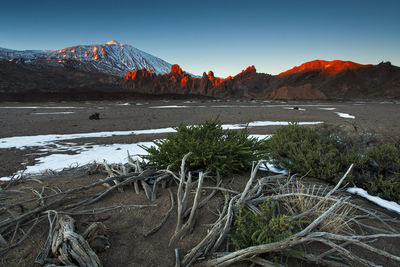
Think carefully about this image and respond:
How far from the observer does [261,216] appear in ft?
5.89

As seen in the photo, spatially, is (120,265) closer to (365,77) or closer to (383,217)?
(383,217)

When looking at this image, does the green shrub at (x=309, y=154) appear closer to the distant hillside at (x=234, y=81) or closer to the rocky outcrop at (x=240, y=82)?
the rocky outcrop at (x=240, y=82)

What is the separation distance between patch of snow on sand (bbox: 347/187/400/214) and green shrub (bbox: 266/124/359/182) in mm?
262

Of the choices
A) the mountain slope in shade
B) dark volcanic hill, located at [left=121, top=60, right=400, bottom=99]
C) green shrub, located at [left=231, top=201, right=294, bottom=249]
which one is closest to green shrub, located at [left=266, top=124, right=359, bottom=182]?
green shrub, located at [left=231, top=201, right=294, bottom=249]

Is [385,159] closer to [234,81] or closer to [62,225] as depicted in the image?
[62,225]

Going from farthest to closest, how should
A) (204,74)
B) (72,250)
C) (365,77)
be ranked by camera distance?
1. (204,74)
2. (365,77)
3. (72,250)

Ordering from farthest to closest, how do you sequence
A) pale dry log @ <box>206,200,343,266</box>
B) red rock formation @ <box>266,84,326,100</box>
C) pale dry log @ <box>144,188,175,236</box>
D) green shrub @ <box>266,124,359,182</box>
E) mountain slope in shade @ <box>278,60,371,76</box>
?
mountain slope in shade @ <box>278,60,371,76</box> → red rock formation @ <box>266,84,326,100</box> → green shrub @ <box>266,124,359,182</box> → pale dry log @ <box>144,188,175,236</box> → pale dry log @ <box>206,200,343,266</box>

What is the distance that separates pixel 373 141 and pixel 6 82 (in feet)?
318

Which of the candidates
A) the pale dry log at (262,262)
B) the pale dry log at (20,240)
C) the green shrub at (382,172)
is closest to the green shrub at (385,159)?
the green shrub at (382,172)

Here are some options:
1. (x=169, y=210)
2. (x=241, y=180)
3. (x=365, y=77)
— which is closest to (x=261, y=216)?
(x=169, y=210)

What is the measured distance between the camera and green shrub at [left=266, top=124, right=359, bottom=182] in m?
3.35

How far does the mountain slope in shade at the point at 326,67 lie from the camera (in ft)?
442

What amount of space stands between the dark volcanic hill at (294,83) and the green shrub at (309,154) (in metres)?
103

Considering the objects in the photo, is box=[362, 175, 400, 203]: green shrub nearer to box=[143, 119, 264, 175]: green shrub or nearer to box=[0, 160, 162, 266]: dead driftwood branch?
box=[143, 119, 264, 175]: green shrub
